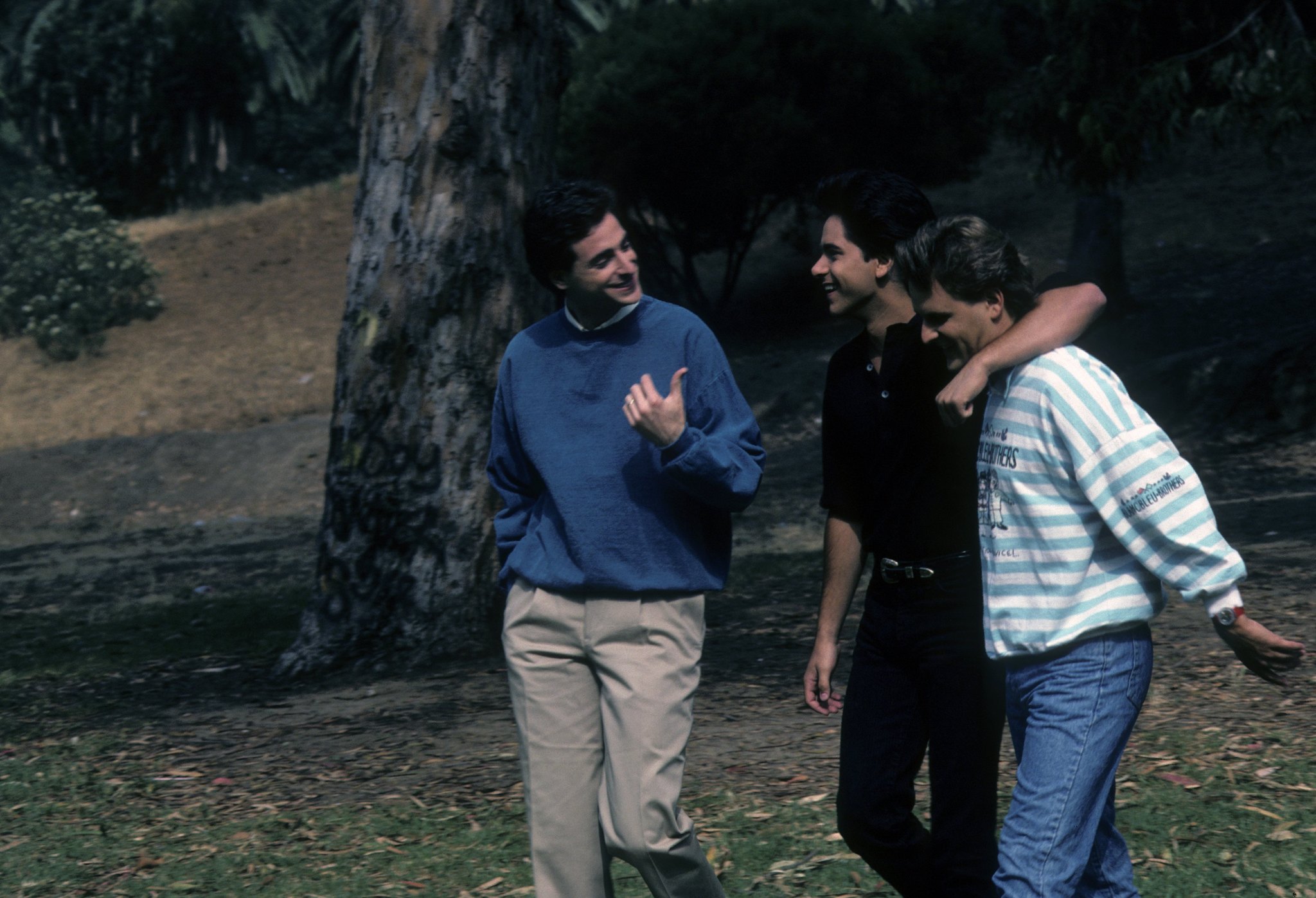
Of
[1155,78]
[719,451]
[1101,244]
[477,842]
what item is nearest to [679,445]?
[719,451]

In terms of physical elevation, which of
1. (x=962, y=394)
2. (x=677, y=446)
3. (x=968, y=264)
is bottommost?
(x=677, y=446)

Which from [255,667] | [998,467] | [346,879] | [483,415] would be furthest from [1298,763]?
[255,667]

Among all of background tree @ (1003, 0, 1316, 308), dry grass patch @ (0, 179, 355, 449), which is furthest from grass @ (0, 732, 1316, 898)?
dry grass patch @ (0, 179, 355, 449)

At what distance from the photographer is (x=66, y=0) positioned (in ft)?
144

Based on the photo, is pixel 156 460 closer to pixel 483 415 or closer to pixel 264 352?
pixel 264 352

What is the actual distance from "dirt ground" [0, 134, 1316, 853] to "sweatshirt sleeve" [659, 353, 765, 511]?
6.96ft

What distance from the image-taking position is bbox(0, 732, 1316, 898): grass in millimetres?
4375

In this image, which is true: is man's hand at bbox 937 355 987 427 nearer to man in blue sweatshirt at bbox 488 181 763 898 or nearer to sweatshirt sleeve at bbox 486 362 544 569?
man in blue sweatshirt at bbox 488 181 763 898

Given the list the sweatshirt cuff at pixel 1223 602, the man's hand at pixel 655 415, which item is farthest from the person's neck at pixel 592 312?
the sweatshirt cuff at pixel 1223 602

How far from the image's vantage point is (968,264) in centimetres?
300

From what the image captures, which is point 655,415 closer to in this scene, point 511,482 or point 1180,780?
point 511,482

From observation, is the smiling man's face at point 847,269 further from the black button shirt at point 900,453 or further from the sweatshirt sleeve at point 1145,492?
the sweatshirt sleeve at point 1145,492

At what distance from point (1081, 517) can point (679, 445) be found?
857 millimetres

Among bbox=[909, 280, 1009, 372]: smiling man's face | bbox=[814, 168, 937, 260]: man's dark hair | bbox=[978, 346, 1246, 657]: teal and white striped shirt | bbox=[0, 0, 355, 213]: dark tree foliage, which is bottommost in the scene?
bbox=[978, 346, 1246, 657]: teal and white striped shirt
